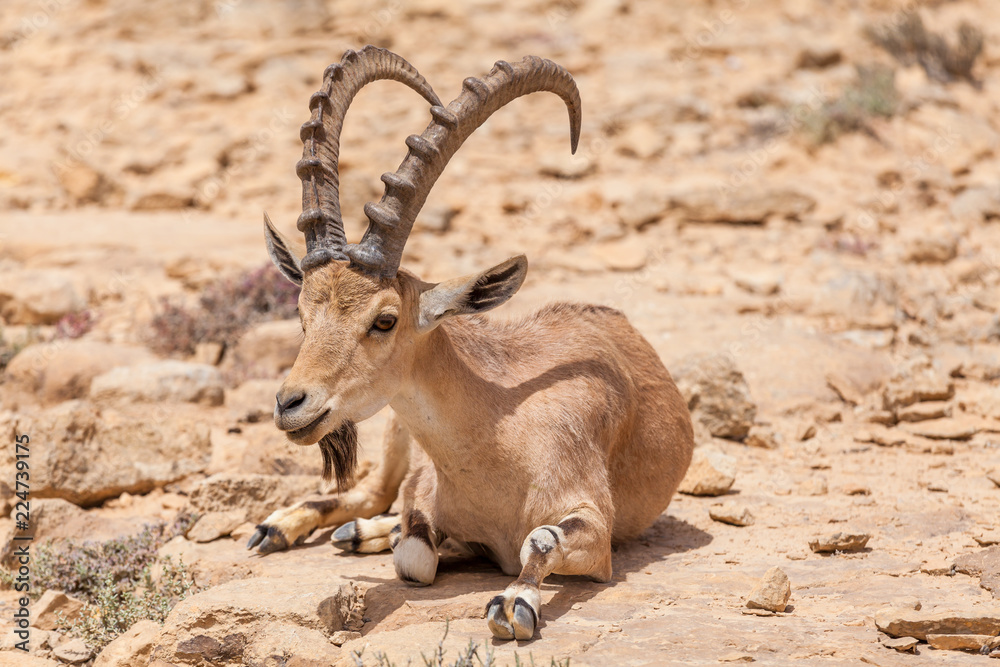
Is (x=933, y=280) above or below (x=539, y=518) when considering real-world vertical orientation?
above

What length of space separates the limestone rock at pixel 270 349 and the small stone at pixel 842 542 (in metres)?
6.11

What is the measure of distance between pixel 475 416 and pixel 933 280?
30.6 ft

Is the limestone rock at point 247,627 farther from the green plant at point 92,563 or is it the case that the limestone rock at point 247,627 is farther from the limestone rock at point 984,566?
the limestone rock at point 984,566

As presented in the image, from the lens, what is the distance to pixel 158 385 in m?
9.22

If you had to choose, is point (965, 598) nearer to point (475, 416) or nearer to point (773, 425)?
point (475, 416)

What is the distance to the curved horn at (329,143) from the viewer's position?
5207 millimetres

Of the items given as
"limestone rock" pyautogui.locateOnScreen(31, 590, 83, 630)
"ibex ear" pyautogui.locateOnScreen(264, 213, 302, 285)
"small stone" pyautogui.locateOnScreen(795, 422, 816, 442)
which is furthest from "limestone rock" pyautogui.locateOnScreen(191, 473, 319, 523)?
"small stone" pyautogui.locateOnScreen(795, 422, 816, 442)

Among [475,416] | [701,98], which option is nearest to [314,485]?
[475,416]

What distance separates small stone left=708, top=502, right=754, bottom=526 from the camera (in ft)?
21.7

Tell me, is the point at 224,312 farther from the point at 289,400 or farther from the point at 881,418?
the point at 881,418

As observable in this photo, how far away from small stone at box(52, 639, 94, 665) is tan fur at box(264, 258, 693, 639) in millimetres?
1793

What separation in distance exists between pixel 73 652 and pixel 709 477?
15.0 feet

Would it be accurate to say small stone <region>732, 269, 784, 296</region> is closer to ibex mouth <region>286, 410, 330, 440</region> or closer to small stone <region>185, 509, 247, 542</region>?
small stone <region>185, 509, 247, 542</region>

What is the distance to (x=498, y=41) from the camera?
21609 mm
